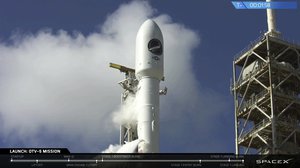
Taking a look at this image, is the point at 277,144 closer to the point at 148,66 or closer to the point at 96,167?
the point at 148,66

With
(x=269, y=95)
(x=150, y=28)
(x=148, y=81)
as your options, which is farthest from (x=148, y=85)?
(x=269, y=95)

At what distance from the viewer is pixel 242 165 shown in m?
36.8

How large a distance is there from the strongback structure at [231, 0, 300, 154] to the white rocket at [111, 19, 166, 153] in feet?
63.7

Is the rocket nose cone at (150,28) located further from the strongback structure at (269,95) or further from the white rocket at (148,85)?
the strongback structure at (269,95)

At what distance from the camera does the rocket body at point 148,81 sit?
219 feet

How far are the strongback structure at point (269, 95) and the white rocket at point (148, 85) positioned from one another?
19.4 m

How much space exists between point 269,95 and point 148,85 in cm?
2226

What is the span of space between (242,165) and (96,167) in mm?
7778

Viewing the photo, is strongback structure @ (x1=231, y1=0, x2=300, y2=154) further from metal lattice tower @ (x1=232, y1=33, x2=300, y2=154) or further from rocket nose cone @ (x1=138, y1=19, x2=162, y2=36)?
rocket nose cone @ (x1=138, y1=19, x2=162, y2=36)

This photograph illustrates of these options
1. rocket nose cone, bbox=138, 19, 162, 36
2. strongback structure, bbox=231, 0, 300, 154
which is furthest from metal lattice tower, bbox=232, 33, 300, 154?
rocket nose cone, bbox=138, 19, 162, 36

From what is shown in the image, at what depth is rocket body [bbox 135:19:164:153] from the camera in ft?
219

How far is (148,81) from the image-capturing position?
2768 inches

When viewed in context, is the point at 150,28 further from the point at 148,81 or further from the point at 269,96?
the point at 269,96

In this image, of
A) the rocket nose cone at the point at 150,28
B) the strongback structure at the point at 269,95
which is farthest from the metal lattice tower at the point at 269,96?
the rocket nose cone at the point at 150,28
